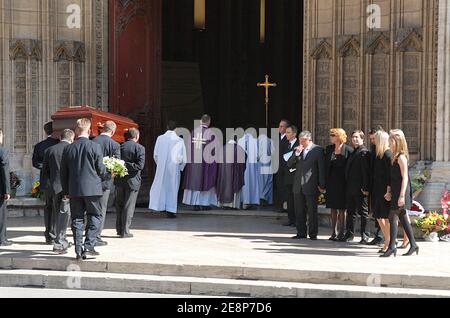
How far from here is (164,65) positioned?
24.9m

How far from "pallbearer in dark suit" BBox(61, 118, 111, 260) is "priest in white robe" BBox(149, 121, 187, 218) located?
4.95 metres

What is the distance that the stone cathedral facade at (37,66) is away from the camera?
17.8 meters

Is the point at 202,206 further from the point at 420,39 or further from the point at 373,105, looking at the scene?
the point at 420,39

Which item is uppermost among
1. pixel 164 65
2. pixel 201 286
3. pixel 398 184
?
pixel 164 65

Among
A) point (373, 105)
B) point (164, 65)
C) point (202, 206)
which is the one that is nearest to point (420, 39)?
point (373, 105)

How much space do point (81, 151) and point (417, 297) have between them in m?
4.62

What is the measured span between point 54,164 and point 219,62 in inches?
489

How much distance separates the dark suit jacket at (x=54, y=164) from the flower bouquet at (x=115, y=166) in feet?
2.01

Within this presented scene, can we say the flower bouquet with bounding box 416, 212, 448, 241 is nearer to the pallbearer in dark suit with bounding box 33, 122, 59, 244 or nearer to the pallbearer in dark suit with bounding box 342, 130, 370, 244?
the pallbearer in dark suit with bounding box 342, 130, 370, 244

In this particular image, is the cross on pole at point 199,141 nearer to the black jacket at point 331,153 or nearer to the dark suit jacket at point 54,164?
the black jacket at point 331,153

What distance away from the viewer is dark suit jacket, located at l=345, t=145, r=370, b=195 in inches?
541

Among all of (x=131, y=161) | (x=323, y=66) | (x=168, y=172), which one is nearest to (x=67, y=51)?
(x=168, y=172)

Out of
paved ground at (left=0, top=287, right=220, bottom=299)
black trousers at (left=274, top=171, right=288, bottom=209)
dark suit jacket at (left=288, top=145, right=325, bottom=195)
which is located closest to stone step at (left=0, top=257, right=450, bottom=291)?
paved ground at (left=0, top=287, right=220, bottom=299)
